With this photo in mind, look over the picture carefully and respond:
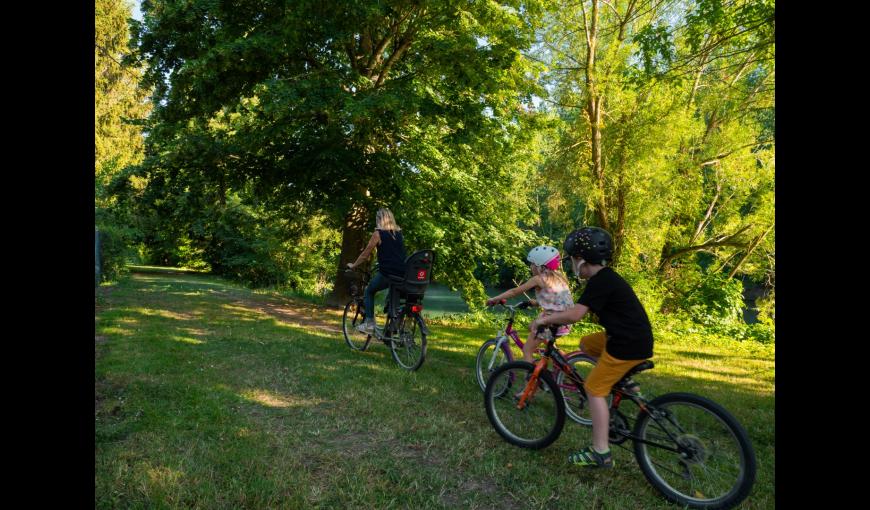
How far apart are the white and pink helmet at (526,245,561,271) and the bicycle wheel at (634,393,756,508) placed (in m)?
1.90

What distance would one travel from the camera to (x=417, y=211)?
1119cm

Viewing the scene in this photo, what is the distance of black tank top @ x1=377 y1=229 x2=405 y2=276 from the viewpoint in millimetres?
6973

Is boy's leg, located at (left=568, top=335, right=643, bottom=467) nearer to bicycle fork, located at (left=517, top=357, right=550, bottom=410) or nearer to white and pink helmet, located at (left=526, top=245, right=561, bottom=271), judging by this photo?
bicycle fork, located at (left=517, top=357, right=550, bottom=410)

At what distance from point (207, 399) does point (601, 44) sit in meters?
15.0

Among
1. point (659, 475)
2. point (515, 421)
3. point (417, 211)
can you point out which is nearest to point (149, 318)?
point (417, 211)

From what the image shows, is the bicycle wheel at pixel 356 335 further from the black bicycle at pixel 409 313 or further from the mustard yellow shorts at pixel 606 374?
the mustard yellow shorts at pixel 606 374

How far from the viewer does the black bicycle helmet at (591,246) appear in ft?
12.2

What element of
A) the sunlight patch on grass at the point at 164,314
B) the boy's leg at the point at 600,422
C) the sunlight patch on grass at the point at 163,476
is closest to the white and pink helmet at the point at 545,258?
the boy's leg at the point at 600,422

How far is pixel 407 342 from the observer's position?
6.93 meters

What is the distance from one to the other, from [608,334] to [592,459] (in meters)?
0.92

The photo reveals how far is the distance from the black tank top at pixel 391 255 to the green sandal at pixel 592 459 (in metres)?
3.84

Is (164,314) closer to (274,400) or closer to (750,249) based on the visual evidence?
(274,400)

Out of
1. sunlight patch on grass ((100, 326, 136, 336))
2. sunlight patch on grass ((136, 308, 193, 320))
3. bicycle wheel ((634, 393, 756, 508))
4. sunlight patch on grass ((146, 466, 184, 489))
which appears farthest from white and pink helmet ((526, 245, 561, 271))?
sunlight patch on grass ((136, 308, 193, 320))

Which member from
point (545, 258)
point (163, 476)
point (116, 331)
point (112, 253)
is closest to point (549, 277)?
point (545, 258)
